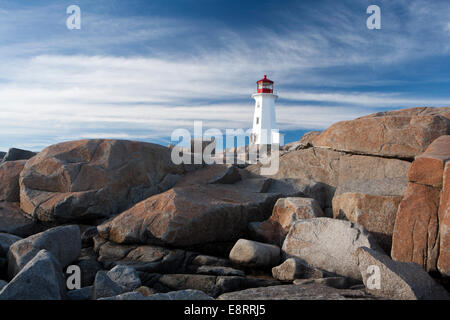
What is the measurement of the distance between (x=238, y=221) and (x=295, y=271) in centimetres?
218

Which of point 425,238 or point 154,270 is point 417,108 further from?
point 154,270

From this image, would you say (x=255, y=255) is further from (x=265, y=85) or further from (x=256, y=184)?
(x=265, y=85)

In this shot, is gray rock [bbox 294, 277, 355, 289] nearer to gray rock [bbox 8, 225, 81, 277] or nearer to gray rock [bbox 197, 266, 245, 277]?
gray rock [bbox 197, 266, 245, 277]

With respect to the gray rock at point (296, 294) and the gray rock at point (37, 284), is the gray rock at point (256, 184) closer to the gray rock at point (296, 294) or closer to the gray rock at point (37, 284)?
the gray rock at point (296, 294)

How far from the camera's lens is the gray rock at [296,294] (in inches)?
204

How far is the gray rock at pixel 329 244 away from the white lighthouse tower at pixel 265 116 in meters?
27.8

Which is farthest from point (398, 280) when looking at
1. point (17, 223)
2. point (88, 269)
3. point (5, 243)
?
point (17, 223)

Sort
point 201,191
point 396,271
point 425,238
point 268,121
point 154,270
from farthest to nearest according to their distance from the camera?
point 268,121, point 201,191, point 154,270, point 425,238, point 396,271

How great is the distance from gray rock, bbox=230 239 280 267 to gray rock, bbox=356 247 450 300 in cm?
186

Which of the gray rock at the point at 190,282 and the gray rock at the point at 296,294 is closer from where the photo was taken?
the gray rock at the point at 296,294

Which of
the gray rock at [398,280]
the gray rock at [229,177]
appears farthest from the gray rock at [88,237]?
the gray rock at [398,280]
